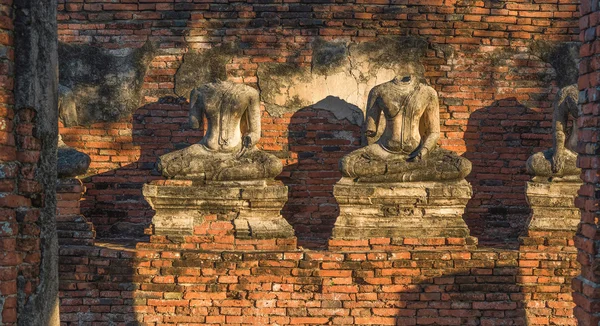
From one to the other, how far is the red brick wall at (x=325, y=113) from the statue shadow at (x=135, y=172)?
11 millimetres

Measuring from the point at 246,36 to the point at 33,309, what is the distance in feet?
18.1

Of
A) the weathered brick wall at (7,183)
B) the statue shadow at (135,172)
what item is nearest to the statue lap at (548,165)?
the statue shadow at (135,172)

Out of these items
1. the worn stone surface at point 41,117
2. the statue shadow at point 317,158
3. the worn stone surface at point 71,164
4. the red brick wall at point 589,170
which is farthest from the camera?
the statue shadow at point 317,158

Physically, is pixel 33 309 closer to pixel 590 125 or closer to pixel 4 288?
pixel 4 288

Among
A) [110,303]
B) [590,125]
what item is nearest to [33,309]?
[110,303]

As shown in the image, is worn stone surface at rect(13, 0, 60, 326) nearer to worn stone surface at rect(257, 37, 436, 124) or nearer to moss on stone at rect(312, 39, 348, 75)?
worn stone surface at rect(257, 37, 436, 124)

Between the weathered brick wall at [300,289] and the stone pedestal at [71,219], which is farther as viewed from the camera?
the stone pedestal at [71,219]

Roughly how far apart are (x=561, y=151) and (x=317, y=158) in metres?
2.68

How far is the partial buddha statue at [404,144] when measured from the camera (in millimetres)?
8898

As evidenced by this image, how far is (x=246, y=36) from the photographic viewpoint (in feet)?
34.0

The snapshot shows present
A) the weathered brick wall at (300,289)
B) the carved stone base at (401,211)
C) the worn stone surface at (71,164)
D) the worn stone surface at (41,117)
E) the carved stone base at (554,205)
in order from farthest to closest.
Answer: the worn stone surface at (71,164) → the carved stone base at (554,205) → the carved stone base at (401,211) → the weathered brick wall at (300,289) → the worn stone surface at (41,117)

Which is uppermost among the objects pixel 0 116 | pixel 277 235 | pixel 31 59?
pixel 31 59

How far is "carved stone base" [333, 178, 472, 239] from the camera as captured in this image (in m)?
8.76

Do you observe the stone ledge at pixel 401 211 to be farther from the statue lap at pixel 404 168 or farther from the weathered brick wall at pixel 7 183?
the weathered brick wall at pixel 7 183
